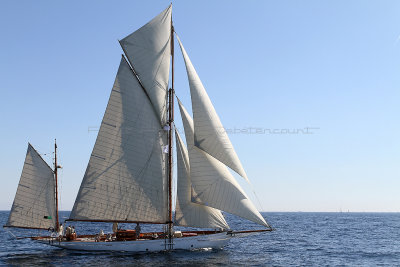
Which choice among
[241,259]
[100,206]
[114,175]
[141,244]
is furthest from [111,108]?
[241,259]

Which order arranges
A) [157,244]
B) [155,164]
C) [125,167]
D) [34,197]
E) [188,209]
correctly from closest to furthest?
[188,209], [157,244], [125,167], [155,164], [34,197]

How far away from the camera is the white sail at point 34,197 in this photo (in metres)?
34.1

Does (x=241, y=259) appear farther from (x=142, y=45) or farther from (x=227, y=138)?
(x=142, y=45)

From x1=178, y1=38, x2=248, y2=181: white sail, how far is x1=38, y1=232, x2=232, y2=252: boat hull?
667 cm

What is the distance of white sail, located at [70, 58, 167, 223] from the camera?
32562 millimetres

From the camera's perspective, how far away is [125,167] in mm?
32812

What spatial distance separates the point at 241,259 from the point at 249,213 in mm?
4169

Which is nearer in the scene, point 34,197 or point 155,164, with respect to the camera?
point 155,164

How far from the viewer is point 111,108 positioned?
33.1m

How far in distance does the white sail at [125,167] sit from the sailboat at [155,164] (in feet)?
0.26

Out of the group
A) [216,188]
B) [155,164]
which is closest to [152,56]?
[155,164]

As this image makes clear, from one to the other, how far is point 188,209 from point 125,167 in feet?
20.4

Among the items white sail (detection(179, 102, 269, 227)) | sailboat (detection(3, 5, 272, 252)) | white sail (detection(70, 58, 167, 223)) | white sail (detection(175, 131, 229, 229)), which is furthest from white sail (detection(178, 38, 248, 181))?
white sail (detection(70, 58, 167, 223))

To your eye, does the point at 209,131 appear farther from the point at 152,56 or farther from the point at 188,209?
the point at 152,56
